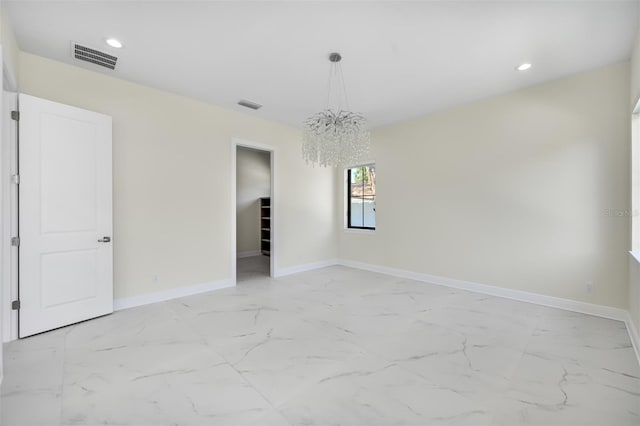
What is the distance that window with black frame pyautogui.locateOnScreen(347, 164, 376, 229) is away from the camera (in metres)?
5.80

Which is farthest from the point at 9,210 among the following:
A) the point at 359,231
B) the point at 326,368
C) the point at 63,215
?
the point at 359,231

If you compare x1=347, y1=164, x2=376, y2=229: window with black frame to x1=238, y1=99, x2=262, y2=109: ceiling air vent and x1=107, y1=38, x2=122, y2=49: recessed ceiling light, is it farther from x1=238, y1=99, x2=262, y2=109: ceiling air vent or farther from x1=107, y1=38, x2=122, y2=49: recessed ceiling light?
x1=107, y1=38, x2=122, y2=49: recessed ceiling light

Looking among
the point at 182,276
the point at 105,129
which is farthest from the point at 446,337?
the point at 105,129

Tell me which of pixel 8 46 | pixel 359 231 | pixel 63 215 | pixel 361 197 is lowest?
pixel 359 231

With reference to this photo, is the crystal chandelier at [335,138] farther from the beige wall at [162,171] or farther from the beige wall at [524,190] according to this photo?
the beige wall at [524,190]

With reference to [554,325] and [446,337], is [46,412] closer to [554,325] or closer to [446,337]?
[446,337]

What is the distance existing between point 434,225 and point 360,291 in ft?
5.46

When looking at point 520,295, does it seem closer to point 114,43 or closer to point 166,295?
point 166,295

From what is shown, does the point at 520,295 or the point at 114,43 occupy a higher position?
the point at 114,43

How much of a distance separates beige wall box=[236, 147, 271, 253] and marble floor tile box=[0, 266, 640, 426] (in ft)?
13.5

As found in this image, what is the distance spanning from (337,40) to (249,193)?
558 centimetres

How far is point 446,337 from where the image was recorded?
8.91 ft

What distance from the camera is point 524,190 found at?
149 inches

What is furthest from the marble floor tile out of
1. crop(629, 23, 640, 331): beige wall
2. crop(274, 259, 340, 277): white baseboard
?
crop(274, 259, 340, 277): white baseboard
